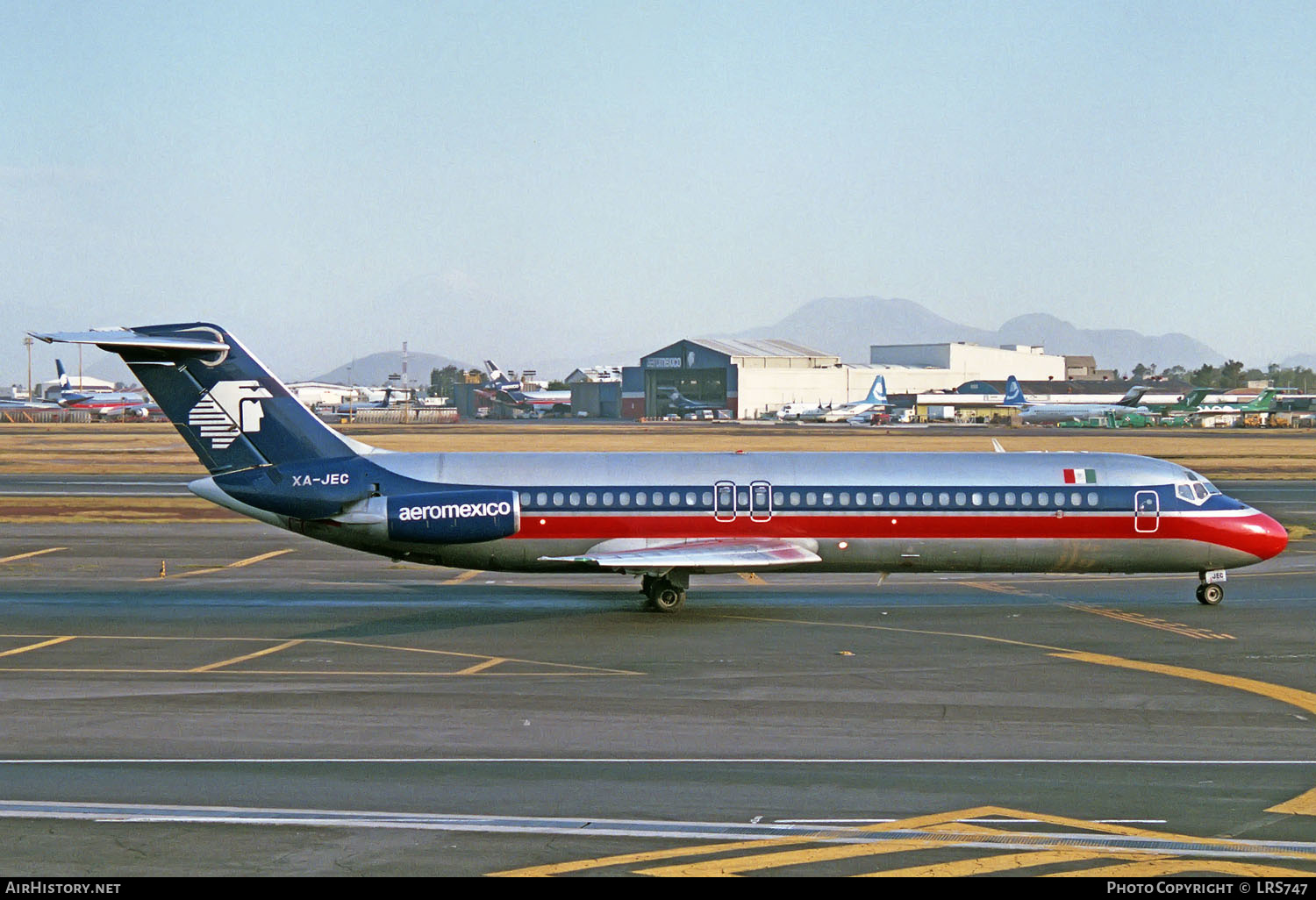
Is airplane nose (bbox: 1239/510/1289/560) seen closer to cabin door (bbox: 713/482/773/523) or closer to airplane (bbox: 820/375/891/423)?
cabin door (bbox: 713/482/773/523)

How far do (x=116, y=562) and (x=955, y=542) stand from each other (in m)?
23.8

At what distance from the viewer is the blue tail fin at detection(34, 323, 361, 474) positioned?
27438 millimetres

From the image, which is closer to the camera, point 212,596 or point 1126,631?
point 1126,631

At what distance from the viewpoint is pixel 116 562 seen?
120 ft

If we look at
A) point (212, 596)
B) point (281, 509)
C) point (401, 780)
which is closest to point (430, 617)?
point (281, 509)

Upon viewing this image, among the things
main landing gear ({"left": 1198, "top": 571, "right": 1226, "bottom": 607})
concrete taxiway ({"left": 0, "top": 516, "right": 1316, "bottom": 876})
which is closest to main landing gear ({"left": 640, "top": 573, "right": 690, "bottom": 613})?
concrete taxiway ({"left": 0, "top": 516, "right": 1316, "bottom": 876})

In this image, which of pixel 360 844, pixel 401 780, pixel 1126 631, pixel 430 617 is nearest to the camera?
pixel 360 844

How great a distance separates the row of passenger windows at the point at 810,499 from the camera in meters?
27.9

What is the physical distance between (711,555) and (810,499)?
9.19 feet

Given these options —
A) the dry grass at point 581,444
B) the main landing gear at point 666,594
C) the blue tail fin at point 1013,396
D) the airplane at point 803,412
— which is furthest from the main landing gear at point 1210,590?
the blue tail fin at point 1013,396

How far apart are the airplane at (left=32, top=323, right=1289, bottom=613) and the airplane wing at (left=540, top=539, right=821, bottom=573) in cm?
4

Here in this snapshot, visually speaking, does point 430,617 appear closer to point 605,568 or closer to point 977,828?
point 605,568

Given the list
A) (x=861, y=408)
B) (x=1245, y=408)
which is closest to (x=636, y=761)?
(x=861, y=408)

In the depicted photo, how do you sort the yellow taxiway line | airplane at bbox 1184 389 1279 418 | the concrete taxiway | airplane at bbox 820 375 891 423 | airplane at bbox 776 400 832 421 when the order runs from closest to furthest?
the concrete taxiway
the yellow taxiway line
airplane at bbox 1184 389 1279 418
airplane at bbox 820 375 891 423
airplane at bbox 776 400 832 421
